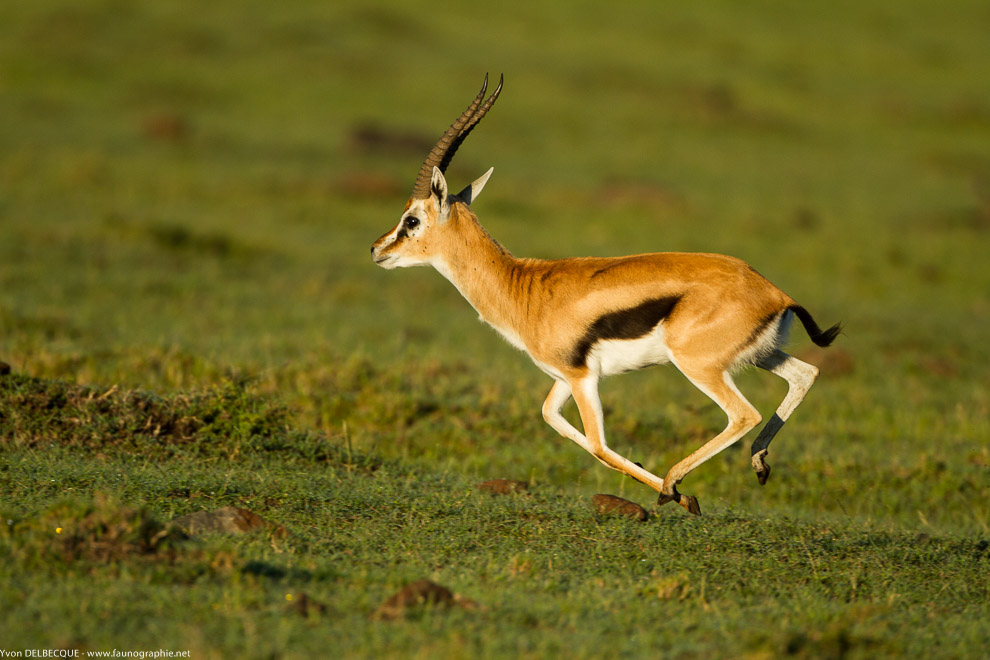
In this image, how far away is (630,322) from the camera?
6.16 m

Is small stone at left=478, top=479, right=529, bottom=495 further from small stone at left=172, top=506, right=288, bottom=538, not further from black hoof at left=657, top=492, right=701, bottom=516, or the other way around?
small stone at left=172, top=506, right=288, bottom=538

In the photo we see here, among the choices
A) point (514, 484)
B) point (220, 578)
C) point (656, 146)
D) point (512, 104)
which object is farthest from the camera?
point (512, 104)

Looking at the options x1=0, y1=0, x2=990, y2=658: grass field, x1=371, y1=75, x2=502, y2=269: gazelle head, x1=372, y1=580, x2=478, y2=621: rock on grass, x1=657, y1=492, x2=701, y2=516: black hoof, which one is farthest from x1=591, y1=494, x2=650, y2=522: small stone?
x1=371, y1=75, x2=502, y2=269: gazelle head

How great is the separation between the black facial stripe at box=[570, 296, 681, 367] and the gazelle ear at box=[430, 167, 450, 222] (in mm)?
1425

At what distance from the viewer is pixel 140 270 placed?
1320cm

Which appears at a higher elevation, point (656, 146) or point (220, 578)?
point (656, 146)

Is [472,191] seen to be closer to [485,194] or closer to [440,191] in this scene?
[440,191]

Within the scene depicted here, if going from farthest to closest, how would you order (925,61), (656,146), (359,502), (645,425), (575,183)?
(925,61) < (656,146) < (575,183) < (645,425) < (359,502)

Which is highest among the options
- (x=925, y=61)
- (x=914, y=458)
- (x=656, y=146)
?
(x=925, y=61)

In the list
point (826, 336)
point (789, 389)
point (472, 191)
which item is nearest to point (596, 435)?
point (789, 389)

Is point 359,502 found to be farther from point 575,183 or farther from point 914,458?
point 575,183

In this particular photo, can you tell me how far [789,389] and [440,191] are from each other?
259 centimetres

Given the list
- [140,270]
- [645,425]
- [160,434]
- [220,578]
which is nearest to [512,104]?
[140,270]

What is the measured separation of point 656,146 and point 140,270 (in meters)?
16.4
